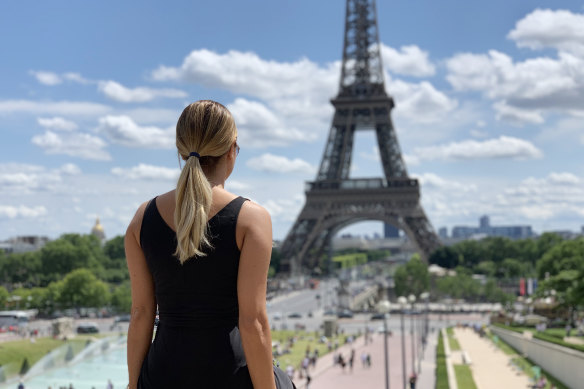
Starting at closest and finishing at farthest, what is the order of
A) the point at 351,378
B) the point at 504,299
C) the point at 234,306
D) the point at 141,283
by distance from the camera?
the point at 234,306 → the point at 141,283 → the point at 351,378 → the point at 504,299

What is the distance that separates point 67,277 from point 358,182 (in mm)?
42380

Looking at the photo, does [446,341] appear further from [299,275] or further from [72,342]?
[299,275]

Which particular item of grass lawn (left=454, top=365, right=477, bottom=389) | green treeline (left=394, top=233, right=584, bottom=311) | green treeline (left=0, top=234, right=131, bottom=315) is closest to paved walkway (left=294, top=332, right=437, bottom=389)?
grass lawn (left=454, top=365, right=477, bottom=389)

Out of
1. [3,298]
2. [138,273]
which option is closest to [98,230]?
[3,298]

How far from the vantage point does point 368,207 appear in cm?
10206

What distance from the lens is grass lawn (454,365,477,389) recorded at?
32906 millimetres

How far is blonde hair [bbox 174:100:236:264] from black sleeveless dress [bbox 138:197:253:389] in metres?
0.09

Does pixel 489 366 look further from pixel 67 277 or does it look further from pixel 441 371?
pixel 67 277

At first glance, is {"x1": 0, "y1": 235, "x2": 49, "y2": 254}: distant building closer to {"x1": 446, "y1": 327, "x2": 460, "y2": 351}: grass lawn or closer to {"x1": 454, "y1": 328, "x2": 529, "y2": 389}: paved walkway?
{"x1": 446, "y1": 327, "x2": 460, "y2": 351}: grass lawn

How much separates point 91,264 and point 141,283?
339 ft

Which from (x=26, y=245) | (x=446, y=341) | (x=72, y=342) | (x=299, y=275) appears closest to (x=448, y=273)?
(x=299, y=275)

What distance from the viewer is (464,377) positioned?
116 ft

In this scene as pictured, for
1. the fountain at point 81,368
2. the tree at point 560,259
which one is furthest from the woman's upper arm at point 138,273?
the tree at point 560,259

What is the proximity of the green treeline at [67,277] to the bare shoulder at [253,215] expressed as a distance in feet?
254
